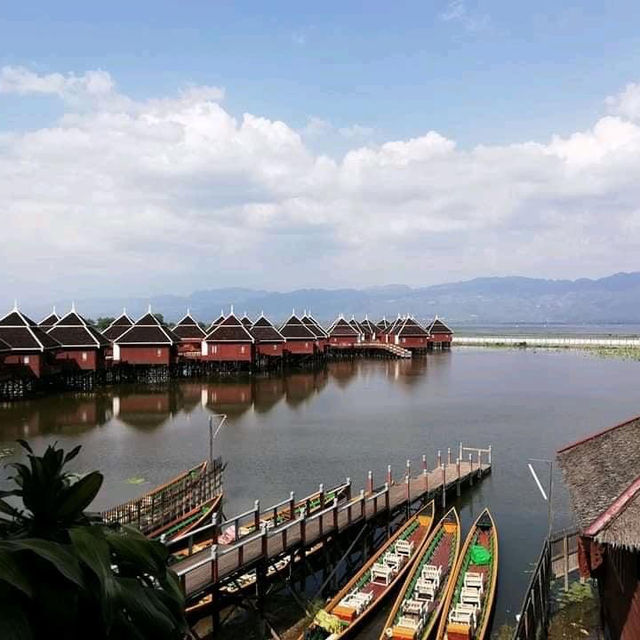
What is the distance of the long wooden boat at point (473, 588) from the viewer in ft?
40.7

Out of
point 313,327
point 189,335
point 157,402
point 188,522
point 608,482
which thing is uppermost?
point 313,327

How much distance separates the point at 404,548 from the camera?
653 inches

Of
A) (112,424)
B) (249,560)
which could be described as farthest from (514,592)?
(112,424)

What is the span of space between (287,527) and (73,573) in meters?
12.6

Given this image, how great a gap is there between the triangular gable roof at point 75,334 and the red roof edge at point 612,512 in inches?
1759

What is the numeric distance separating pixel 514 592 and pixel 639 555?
6.91 m

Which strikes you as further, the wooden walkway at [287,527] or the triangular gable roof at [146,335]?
the triangular gable roof at [146,335]

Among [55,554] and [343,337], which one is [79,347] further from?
[55,554]

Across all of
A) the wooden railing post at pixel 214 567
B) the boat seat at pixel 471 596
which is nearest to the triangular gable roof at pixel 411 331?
the boat seat at pixel 471 596

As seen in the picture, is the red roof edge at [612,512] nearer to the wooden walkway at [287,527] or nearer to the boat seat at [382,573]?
the wooden walkway at [287,527]

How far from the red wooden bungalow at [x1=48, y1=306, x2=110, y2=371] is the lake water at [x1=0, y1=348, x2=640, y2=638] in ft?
9.36

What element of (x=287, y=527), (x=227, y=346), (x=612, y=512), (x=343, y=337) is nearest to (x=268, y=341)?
(x=227, y=346)

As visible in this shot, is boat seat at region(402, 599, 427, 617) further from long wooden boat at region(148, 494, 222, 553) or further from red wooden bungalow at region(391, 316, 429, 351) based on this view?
red wooden bungalow at region(391, 316, 429, 351)

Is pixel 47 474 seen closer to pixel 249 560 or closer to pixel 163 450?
pixel 249 560
